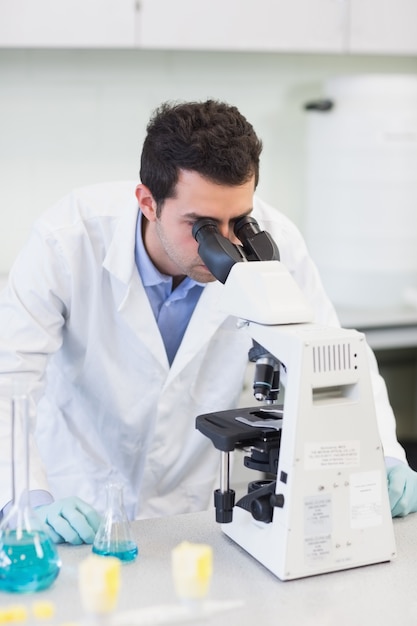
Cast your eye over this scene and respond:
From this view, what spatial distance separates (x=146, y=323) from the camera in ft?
6.10

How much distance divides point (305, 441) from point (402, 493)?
371 mm

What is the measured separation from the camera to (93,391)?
1.96 metres

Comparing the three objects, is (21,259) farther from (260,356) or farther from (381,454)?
(381,454)

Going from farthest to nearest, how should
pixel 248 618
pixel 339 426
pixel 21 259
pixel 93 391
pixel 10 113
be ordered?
1. pixel 10 113
2. pixel 93 391
3. pixel 21 259
4. pixel 339 426
5. pixel 248 618

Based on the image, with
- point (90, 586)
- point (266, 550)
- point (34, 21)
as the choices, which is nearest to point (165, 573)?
point (266, 550)

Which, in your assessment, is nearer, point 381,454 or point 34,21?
point 381,454

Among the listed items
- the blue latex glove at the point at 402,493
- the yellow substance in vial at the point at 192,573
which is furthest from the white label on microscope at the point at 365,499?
the yellow substance in vial at the point at 192,573

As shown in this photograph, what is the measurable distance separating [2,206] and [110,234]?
135 centimetres

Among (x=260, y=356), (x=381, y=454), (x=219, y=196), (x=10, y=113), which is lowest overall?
(x=381, y=454)

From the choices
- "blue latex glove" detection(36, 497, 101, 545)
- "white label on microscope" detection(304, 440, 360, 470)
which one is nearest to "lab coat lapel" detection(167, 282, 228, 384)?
"blue latex glove" detection(36, 497, 101, 545)

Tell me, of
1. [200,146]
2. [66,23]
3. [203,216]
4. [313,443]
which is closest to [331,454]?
[313,443]

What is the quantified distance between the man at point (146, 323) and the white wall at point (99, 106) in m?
1.18

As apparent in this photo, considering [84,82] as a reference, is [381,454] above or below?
below

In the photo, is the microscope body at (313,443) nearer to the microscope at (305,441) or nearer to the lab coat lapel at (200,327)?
the microscope at (305,441)
